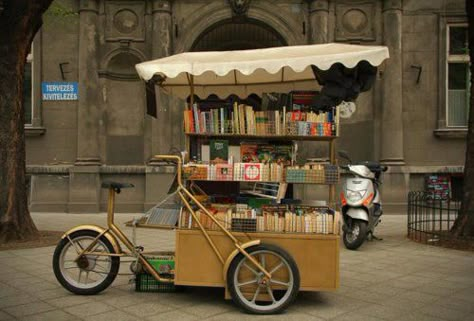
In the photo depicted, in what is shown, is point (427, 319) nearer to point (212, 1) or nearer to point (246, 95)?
point (246, 95)

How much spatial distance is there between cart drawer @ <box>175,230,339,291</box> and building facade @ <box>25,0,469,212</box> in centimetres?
823

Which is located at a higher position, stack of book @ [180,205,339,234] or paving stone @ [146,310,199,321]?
stack of book @ [180,205,339,234]

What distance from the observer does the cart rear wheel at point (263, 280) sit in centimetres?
482

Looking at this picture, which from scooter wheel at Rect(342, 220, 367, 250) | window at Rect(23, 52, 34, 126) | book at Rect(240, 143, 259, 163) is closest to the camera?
book at Rect(240, 143, 259, 163)

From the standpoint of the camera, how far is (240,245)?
494 cm

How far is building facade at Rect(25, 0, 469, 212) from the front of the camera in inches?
521

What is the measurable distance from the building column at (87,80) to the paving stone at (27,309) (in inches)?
339

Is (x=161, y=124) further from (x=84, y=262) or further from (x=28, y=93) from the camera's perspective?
(x=84, y=262)

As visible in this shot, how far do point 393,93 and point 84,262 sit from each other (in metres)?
10.2

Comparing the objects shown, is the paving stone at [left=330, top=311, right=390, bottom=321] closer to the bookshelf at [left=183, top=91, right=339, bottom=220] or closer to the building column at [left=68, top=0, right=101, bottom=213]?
the bookshelf at [left=183, top=91, right=339, bottom=220]

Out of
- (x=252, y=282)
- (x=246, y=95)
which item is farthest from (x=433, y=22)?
(x=252, y=282)

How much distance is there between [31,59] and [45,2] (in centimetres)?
567

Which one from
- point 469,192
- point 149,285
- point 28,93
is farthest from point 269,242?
point 28,93

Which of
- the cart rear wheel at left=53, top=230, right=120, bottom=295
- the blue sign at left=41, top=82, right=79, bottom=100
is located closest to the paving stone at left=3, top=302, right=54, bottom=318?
the cart rear wheel at left=53, top=230, right=120, bottom=295
